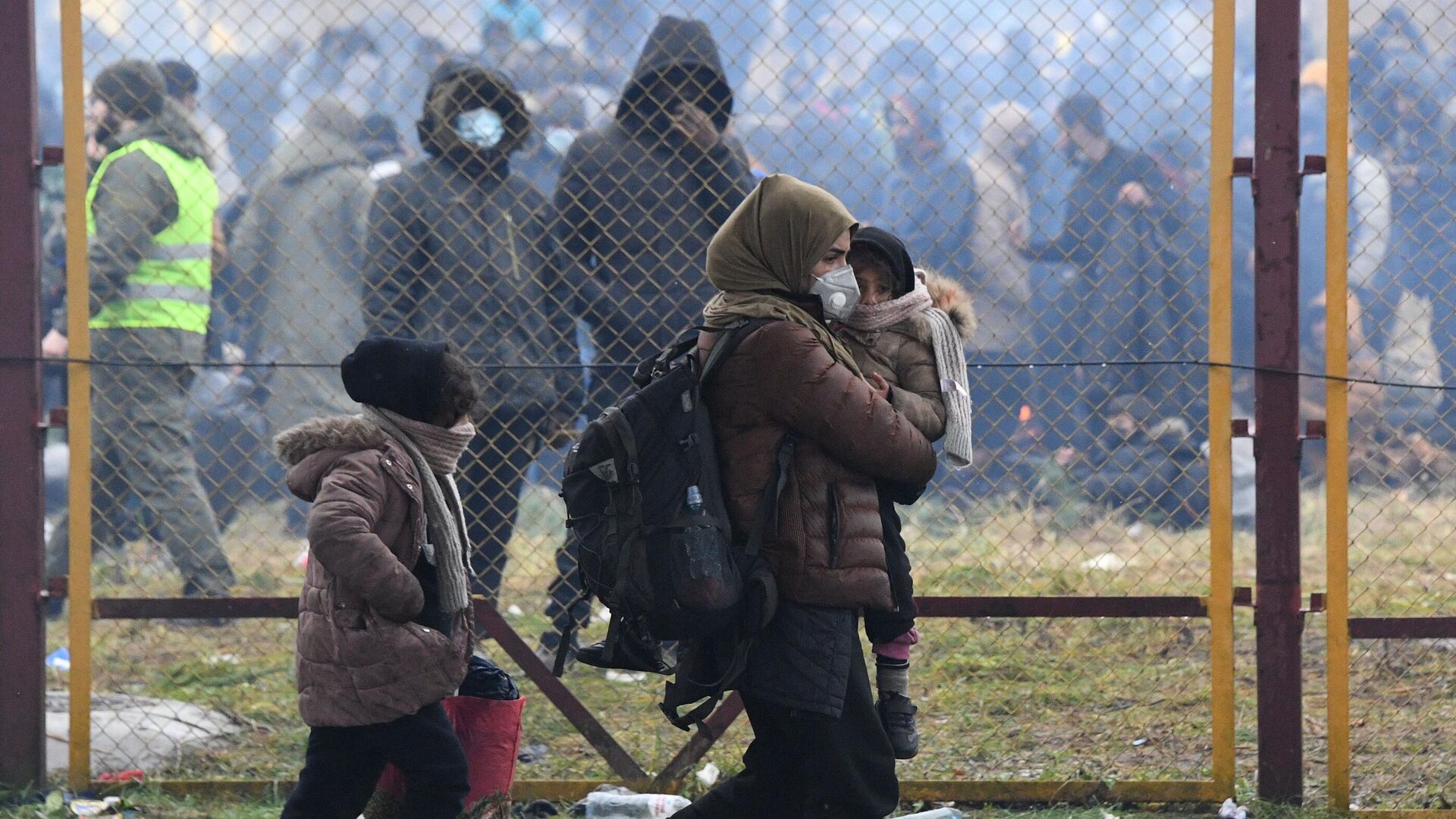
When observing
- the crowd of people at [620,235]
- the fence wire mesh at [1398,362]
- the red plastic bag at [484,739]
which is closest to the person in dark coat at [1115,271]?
the crowd of people at [620,235]

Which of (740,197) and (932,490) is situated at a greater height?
(740,197)

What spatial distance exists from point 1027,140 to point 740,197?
138 inches

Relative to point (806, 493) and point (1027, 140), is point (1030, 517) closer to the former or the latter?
point (1027, 140)

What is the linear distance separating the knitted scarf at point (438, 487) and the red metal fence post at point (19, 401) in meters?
1.34

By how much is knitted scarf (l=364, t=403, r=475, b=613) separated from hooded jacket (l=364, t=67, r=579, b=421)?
72.6 inches

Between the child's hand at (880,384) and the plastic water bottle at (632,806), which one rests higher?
the child's hand at (880,384)

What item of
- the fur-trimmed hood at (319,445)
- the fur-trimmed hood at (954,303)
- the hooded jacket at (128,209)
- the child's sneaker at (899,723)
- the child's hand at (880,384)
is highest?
the hooded jacket at (128,209)

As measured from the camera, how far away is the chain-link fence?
4.61 meters

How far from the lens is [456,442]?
127 inches

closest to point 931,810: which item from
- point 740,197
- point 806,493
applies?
point 806,493

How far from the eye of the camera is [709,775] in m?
4.08

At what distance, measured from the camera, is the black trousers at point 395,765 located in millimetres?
3057

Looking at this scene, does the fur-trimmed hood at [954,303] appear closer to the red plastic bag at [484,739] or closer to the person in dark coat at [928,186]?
the red plastic bag at [484,739]

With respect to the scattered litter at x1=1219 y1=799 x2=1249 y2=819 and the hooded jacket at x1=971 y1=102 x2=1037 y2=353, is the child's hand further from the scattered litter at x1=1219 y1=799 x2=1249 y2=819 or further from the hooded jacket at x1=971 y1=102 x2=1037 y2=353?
the hooded jacket at x1=971 y1=102 x2=1037 y2=353
